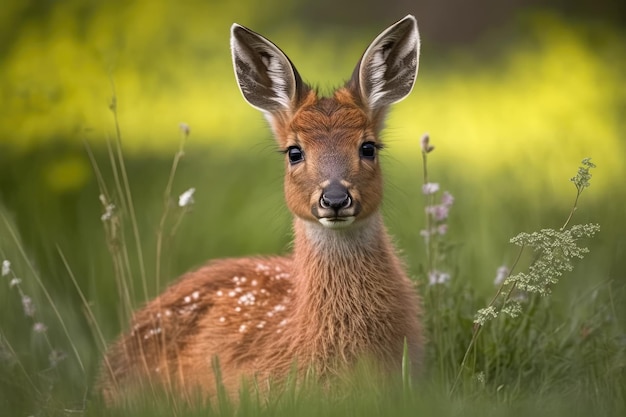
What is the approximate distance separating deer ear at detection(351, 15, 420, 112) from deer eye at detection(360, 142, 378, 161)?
1.01 feet

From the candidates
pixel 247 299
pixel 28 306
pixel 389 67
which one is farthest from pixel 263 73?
pixel 28 306

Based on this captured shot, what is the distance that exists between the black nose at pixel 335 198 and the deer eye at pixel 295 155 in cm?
41

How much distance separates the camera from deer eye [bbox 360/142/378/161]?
5039mm

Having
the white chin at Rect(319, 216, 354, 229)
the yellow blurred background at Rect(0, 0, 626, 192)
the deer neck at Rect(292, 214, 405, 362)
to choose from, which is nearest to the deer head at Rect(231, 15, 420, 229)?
the white chin at Rect(319, 216, 354, 229)

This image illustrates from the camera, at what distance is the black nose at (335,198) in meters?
4.64

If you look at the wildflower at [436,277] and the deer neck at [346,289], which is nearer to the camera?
the deer neck at [346,289]

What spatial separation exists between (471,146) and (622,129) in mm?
1873

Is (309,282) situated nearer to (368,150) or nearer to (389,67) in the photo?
(368,150)

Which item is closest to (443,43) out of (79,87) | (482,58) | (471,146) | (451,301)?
(482,58)

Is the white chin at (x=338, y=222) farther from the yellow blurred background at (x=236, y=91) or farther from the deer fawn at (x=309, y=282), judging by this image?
the yellow blurred background at (x=236, y=91)

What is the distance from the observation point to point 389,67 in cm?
536

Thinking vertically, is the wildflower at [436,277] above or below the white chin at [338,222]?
below

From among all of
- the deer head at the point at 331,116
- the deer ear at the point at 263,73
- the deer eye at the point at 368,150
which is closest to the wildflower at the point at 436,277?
the deer head at the point at 331,116

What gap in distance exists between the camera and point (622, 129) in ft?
27.9
